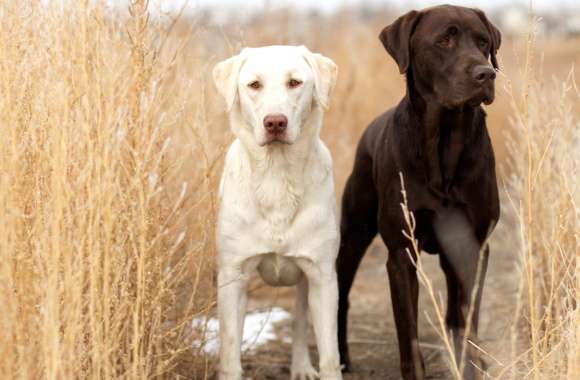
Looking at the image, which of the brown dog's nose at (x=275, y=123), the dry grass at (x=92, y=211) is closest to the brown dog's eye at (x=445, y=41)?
the dry grass at (x=92, y=211)

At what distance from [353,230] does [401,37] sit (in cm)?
110

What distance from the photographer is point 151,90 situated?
3.48 meters

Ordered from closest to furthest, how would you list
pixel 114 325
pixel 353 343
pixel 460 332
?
pixel 114 325 → pixel 460 332 → pixel 353 343

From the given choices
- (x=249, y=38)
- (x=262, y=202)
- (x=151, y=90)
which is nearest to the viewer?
(x=151, y=90)

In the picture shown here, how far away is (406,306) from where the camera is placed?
387 centimetres

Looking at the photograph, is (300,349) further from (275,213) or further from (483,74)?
(483,74)

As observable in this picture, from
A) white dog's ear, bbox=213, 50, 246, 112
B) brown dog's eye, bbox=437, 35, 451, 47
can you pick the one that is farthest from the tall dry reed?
brown dog's eye, bbox=437, 35, 451, 47

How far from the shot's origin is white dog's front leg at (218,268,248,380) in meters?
3.73

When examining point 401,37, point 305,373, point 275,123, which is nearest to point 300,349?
point 305,373

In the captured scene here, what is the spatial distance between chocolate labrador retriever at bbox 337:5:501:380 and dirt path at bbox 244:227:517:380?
1.30ft

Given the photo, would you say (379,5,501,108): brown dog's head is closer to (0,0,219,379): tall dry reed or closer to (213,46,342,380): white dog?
(213,46,342,380): white dog

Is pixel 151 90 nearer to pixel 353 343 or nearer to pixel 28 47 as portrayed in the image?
pixel 28 47

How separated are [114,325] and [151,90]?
3.08ft

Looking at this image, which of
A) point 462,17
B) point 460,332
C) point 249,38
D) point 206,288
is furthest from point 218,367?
point 249,38
